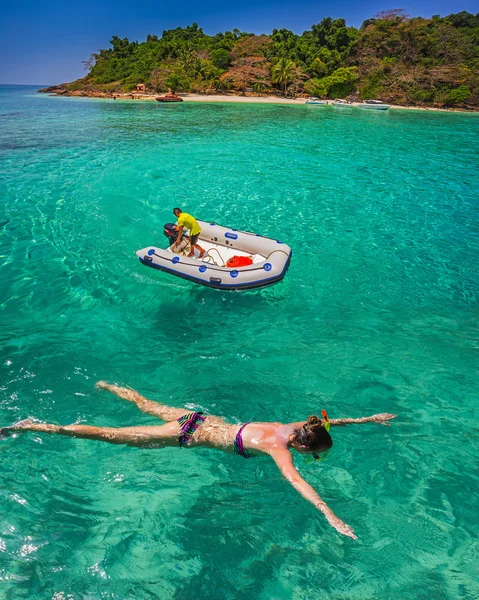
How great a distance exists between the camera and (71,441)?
4.04 metres

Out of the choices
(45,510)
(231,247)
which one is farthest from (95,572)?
(231,247)

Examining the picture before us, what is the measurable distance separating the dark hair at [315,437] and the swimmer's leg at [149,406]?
1.38 m

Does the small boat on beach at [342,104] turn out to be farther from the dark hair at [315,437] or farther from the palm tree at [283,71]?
the dark hair at [315,437]

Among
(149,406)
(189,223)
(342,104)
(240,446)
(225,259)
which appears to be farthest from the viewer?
(342,104)

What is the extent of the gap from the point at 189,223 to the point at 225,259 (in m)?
1.07

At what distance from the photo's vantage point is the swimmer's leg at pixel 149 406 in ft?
12.5

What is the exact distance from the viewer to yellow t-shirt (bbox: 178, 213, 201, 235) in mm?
7430

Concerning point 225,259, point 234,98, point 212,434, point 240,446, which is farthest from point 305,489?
point 234,98

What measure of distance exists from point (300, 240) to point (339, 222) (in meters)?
1.91

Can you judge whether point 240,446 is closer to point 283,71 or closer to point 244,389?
point 244,389

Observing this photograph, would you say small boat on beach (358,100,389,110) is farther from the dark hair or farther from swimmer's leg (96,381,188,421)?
the dark hair

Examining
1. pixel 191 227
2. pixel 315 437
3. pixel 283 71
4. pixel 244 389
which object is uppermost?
pixel 283 71

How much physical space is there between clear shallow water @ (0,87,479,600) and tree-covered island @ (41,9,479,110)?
41.9 meters

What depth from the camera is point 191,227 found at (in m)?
7.61
